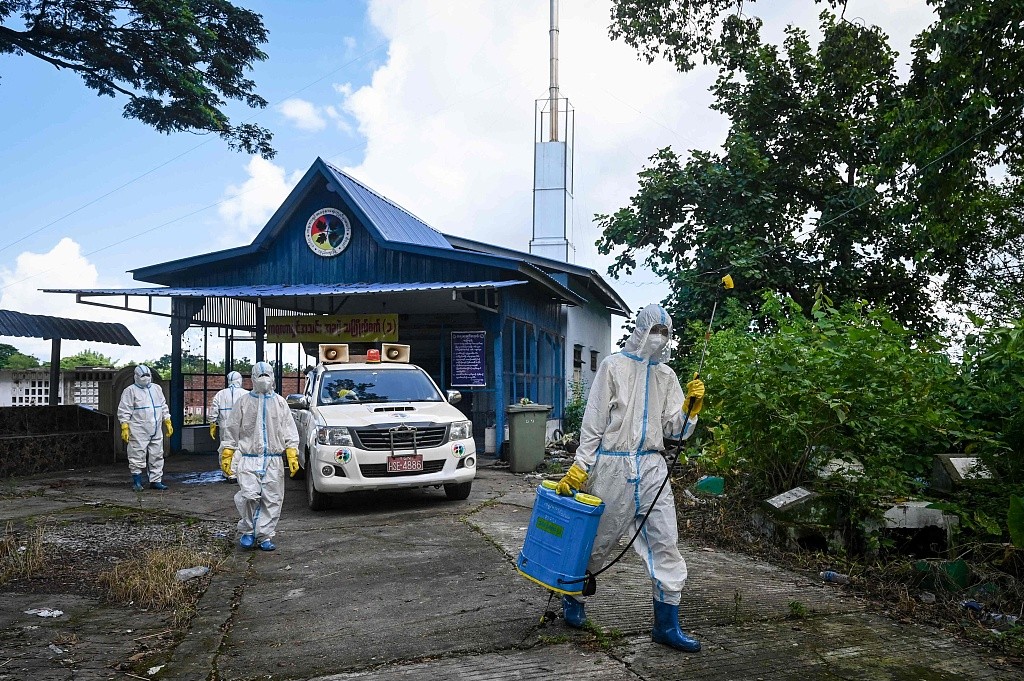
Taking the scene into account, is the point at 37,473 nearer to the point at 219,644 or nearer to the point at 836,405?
the point at 219,644

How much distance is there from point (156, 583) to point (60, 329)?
456 inches

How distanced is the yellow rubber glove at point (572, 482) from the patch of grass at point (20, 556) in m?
4.57

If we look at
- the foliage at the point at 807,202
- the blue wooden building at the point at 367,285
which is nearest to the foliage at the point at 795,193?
the foliage at the point at 807,202

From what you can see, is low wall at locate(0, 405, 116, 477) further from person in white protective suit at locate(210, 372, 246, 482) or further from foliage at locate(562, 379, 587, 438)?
foliage at locate(562, 379, 587, 438)

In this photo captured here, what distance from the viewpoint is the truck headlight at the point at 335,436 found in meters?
8.73

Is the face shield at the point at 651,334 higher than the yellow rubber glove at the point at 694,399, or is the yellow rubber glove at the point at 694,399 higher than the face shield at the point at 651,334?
the face shield at the point at 651,334

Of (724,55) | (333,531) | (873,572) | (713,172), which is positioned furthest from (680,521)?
(724,55)

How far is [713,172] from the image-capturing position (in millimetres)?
18109

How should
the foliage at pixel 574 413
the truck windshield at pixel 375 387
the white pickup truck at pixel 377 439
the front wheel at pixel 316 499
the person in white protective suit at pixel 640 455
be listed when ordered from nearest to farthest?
the person in white protective suit at pixel 640 455 < the white pickup truck at pixel 377 439 < the front wheel at pixel 316 499 < the truck windshield at pixel 375 387 < the foliage at pixel 574 413

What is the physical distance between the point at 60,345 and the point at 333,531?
33.6ft

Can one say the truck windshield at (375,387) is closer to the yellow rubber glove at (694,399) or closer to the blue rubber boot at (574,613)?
the blue rubber boot at (574,613)

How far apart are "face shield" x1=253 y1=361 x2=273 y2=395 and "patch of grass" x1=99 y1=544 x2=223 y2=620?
1.65 metres

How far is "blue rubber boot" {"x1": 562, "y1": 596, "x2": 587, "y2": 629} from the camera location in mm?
4781

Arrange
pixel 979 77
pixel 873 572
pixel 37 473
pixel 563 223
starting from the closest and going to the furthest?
1. pixel 873 572
2. pixel 979 77
3. pixel 37 473
4. pixel 563 223
